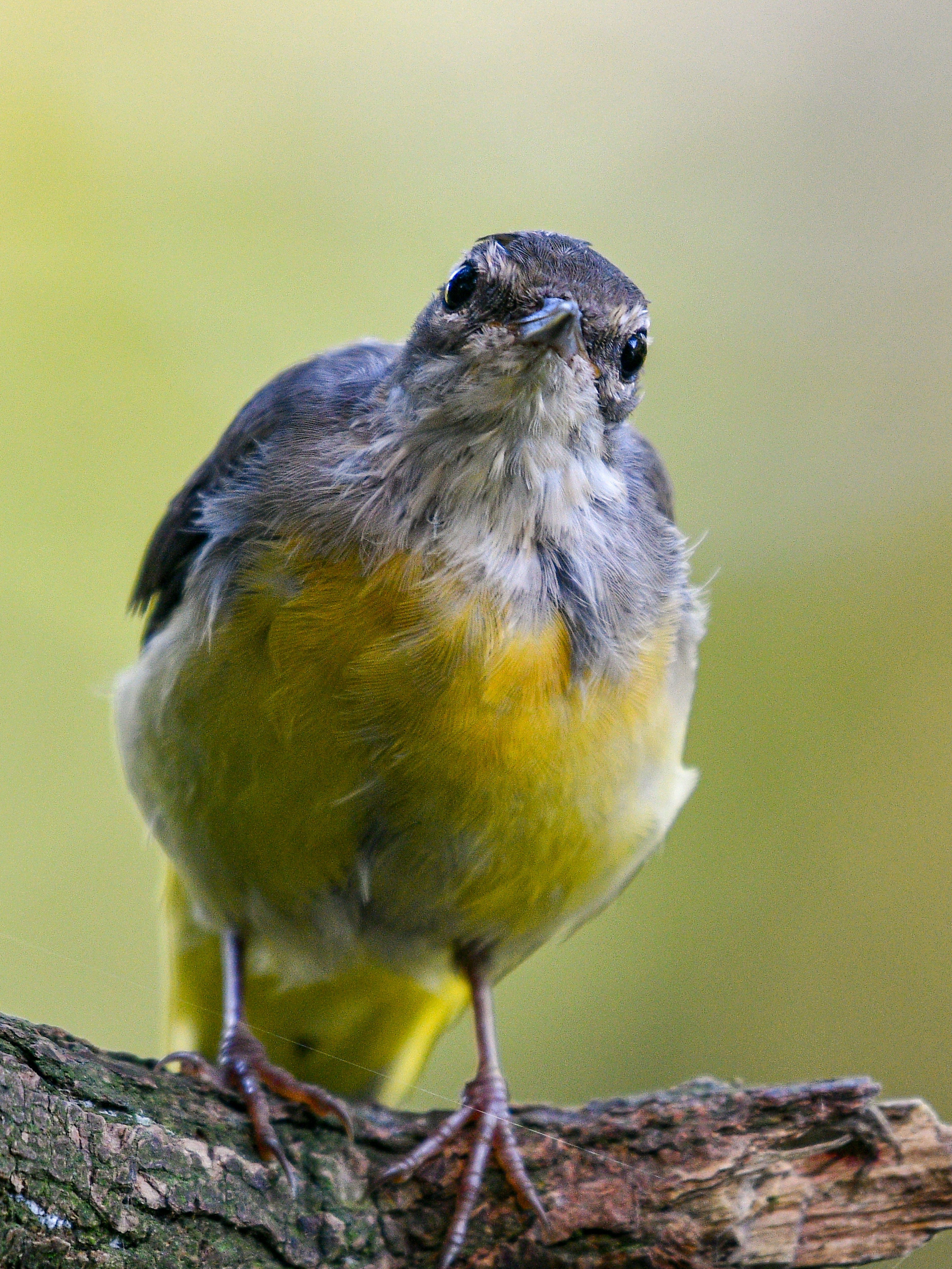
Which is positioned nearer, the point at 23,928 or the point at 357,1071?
the point at 23,928

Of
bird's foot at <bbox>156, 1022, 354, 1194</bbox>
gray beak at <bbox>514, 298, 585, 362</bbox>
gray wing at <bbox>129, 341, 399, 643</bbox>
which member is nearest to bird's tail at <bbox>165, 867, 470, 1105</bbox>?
bird's foot at <bbox>156, 1022, 354, 1194</bbox>

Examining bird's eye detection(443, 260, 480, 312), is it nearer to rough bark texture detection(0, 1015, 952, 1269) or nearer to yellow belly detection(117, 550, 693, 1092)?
yellow belly detection(117, 550, 693, 1092)

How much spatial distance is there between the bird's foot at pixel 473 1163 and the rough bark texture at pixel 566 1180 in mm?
33

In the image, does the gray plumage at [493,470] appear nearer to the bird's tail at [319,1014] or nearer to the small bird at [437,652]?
the small bird at [437,652]

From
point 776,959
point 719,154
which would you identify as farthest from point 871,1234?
point 719,154

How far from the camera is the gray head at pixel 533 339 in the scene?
11.0 ft

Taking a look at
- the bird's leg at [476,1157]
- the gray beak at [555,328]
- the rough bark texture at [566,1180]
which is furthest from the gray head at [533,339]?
the bird's leg at [476,1157]

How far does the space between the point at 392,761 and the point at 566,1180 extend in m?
1.36

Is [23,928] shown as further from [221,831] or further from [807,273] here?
[807,273]

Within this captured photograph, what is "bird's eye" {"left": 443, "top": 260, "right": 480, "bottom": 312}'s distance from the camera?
11.5 ft

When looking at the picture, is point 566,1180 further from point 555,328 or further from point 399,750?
point 555,328

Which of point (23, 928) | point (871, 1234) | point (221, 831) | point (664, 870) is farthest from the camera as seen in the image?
point (664, 870)

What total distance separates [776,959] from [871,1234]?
1.55m

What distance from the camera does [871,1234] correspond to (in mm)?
3326
